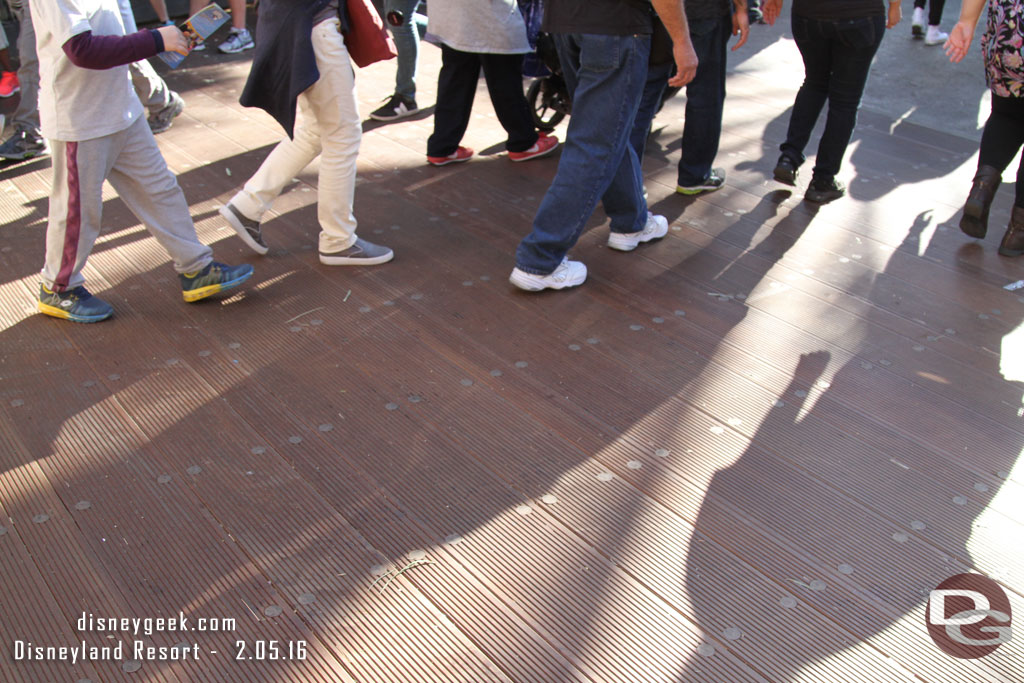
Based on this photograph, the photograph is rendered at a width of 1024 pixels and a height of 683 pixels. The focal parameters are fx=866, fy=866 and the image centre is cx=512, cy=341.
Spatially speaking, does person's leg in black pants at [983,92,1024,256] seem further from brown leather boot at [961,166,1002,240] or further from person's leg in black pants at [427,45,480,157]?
person's leg in black pants at [427,45,480,157]

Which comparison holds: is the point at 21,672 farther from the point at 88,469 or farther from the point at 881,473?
the point at 881,473

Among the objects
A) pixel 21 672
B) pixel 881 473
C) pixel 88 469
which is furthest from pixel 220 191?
pixel 881 473

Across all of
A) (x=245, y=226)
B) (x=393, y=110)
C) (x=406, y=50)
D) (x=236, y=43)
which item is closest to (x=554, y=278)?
(x=245, y=226)

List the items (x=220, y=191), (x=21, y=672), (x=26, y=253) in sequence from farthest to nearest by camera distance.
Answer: (x=220, y=191)
(x=26, y=253)
(x=21, y=672)

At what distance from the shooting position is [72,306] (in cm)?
317

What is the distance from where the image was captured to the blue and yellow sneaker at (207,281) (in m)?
3.30

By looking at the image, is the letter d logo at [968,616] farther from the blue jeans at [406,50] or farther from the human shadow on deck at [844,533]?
the blue jeans at [406,50]

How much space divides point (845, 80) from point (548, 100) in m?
1.78

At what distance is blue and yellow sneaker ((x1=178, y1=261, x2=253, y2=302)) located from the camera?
3301 millimetres

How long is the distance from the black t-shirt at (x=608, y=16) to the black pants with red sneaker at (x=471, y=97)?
1.43 metres

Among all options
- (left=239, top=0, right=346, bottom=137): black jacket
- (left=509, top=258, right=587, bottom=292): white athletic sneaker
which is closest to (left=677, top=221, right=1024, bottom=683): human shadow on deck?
(left=509, top=258, right=587, bottom=292): white athletic sneaker

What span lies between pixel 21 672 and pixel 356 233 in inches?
97.5

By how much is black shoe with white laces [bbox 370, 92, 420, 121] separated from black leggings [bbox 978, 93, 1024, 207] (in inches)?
133

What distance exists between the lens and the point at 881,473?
2508 millimetres
